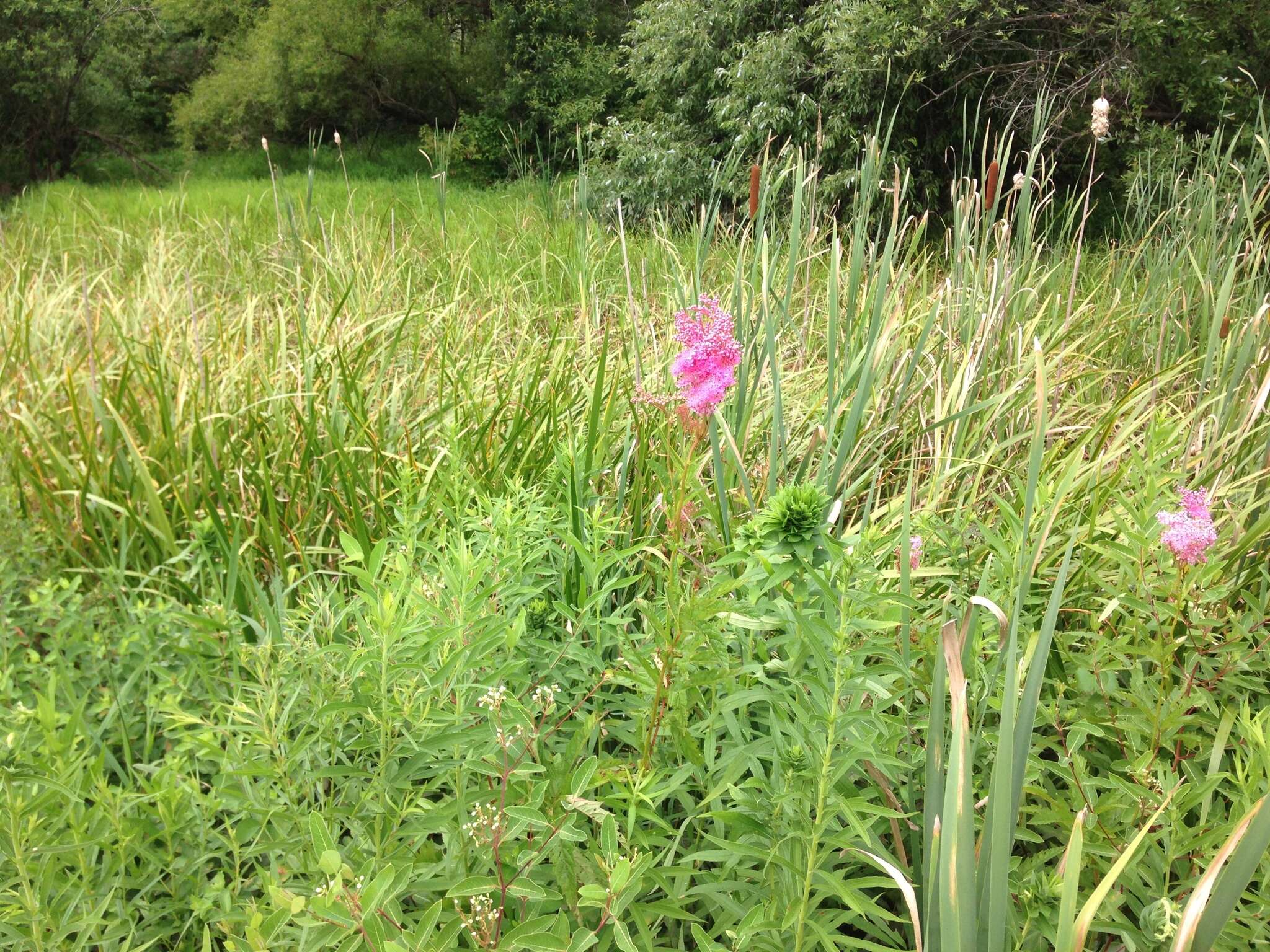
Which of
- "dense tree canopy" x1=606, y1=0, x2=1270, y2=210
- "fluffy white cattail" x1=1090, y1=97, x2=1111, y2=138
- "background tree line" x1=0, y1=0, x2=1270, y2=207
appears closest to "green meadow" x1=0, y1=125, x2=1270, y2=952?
"fluffy white cattail" x1=1090, y1=97, x2=1111, y2=138

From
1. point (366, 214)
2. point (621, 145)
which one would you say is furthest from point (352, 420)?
point (621, 145)

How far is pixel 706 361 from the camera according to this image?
3.91ft

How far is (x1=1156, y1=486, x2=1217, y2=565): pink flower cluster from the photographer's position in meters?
1.17

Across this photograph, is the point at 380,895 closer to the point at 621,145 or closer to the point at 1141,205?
the point at 1141,205

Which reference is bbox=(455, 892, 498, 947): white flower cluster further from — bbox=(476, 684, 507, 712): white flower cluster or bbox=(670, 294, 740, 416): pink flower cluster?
bbox=(670, 294, 740, 416): pink flower cluster

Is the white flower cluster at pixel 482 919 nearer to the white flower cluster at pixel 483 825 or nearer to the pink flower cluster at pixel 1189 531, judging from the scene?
the white flower cluster at pixel 483 825

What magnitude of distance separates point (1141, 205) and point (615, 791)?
436 centimetres

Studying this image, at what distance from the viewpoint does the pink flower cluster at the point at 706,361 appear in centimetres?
117

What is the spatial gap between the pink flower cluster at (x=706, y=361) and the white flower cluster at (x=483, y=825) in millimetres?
554

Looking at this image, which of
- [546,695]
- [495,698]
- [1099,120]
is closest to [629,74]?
[1099,120]

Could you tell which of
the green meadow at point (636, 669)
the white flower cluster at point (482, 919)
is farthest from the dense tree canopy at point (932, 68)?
the white flower cluster at point (482, 919)

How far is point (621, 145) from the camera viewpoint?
9.37m

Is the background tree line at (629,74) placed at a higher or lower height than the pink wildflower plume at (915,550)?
higher

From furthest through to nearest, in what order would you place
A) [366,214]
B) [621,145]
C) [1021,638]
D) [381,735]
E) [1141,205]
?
1. [621,145]
2. [366,214]
3. [1141,205]
4. [1021,638]
5. [381,735]
